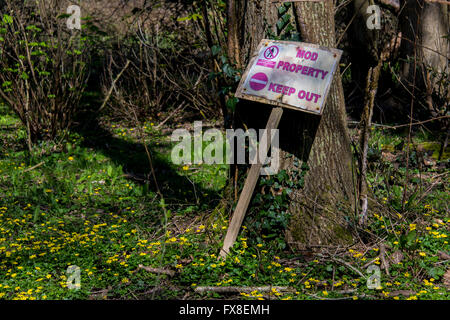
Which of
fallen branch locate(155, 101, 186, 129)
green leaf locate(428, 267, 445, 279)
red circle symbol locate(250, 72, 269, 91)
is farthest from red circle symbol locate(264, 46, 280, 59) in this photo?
fallen branch locate(155, 101, 186, 129)

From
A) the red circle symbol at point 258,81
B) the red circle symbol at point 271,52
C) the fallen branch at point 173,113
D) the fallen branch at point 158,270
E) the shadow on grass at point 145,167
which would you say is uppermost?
the red circle symbol at point 271,52

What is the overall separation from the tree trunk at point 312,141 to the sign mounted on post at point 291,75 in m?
0.25

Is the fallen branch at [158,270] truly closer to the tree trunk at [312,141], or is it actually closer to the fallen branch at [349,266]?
the tree trunk at [312,141]

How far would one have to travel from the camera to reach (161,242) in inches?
176

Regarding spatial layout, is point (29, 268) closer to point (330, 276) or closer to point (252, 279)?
point (252, 279)

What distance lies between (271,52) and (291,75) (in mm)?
275

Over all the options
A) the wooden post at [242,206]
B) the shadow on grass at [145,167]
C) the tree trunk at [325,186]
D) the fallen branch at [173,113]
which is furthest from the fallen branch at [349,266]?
the fallen branch at [173,113]

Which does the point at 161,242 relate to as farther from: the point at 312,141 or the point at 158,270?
the point at 312,141

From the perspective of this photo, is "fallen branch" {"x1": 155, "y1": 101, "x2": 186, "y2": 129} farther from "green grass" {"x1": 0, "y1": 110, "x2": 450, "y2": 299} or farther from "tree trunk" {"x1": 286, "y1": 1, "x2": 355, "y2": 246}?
"tree trunk" {"x1": 286, "y1": 1, "x2": 355, "y2": 246}

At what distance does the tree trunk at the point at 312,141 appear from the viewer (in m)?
4.16

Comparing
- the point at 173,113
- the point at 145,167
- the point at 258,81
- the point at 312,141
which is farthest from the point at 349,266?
the point at 173,113

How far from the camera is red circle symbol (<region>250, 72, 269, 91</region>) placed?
3975 mm
